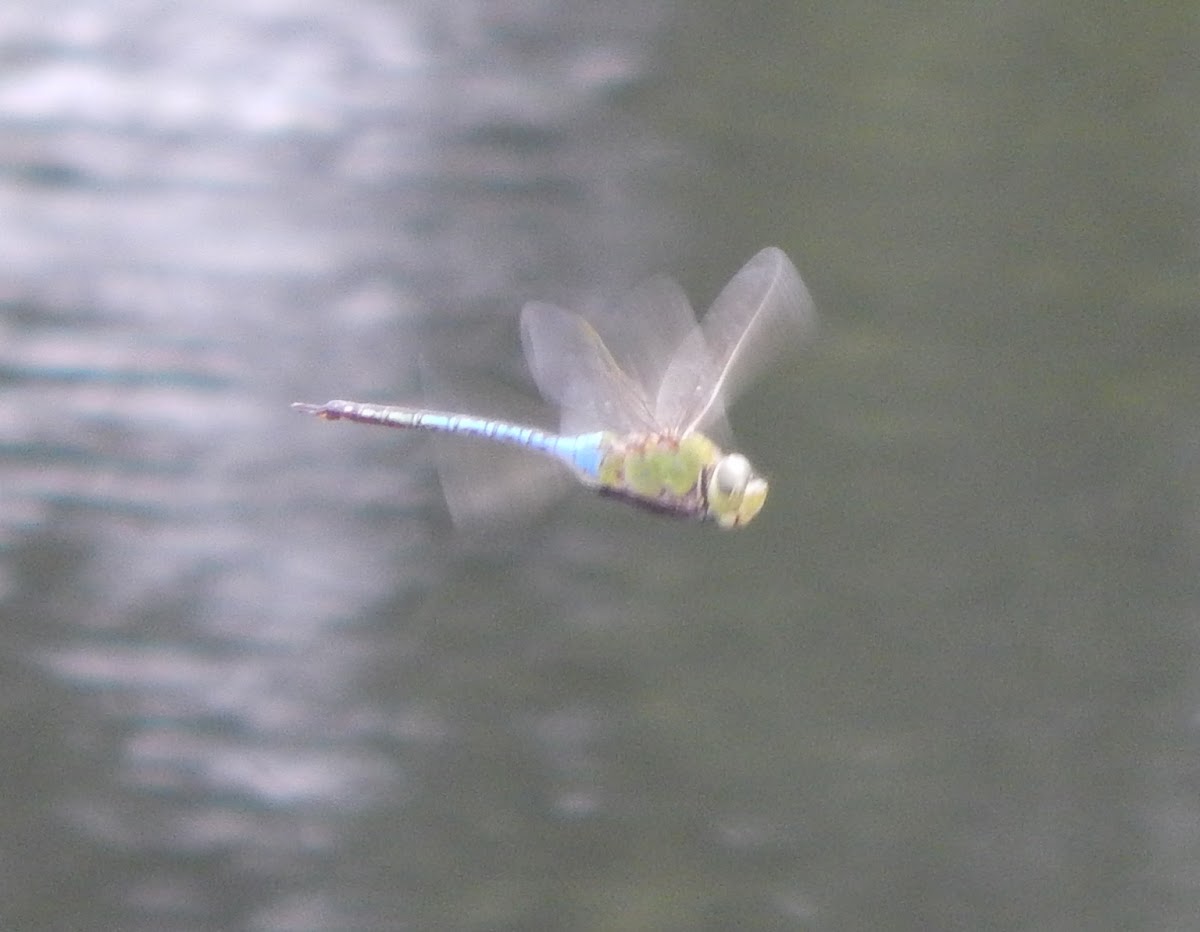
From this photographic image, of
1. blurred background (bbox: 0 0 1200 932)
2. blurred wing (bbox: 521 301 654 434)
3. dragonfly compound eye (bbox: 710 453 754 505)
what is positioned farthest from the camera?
blurred background (bbox: 0 0 1200 932)

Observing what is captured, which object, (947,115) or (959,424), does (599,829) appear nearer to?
(959,424)

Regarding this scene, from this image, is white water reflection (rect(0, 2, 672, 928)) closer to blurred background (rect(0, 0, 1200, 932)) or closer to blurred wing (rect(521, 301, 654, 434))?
blurred background (rect(0, 0, 1200, 932))

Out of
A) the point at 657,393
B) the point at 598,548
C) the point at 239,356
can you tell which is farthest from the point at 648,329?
the point at 239,356

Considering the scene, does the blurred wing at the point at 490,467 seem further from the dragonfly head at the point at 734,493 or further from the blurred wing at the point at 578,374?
the dragonfly head at the point at 734,493

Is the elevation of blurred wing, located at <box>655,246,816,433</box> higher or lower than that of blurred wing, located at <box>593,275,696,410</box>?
lower

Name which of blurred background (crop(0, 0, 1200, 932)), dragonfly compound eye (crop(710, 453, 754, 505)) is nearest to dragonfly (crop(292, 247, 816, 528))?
dragonfly compound eye (crop(710, 453, 754, 505))

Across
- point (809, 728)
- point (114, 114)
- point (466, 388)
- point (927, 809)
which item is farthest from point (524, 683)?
point (114, 114)

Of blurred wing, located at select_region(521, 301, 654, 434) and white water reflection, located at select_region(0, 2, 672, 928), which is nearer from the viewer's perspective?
blurred wing, located at select_region(521, 301, 654, 434)
